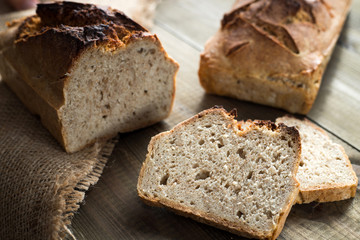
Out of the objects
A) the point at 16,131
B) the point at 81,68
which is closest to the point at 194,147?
the point at 81,68

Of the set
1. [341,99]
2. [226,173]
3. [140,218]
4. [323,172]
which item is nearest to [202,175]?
[226,173]

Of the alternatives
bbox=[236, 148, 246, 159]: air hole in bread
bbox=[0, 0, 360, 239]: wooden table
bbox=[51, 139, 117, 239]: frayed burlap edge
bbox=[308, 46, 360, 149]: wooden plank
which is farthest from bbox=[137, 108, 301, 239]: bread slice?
bbox=[308, 46, 360, 149]: wooden plank

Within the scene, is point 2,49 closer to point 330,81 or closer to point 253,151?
point 253,151

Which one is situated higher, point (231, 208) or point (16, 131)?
point (231, 208)

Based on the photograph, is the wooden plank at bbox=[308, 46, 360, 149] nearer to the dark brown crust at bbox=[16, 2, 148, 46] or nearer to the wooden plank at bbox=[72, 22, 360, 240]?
the wooden plank at bbox=[72, 22, 360, 240]

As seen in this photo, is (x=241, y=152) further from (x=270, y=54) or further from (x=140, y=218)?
(x=270, y=54)
